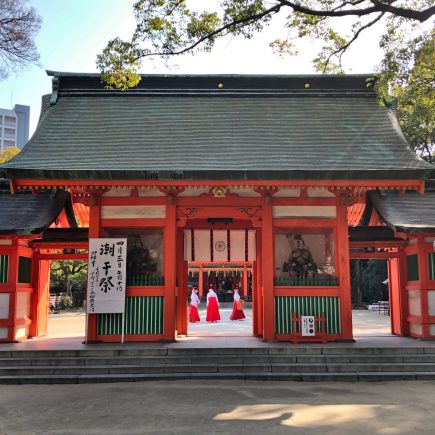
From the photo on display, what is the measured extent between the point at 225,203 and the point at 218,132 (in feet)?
6.89

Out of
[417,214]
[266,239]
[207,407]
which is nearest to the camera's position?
[207,407]

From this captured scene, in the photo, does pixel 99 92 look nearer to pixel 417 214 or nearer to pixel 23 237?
pixel 23 237

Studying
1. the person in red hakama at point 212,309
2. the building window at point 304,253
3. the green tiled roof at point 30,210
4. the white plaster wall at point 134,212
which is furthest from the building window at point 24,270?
the person in red hakama at point 212,309

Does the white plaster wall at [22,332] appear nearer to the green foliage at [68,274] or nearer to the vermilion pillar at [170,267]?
the vermilion pillar at [170,267]

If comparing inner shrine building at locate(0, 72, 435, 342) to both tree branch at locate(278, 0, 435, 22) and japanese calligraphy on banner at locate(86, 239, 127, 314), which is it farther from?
tree branch at locate(278, 0, 435, 22)

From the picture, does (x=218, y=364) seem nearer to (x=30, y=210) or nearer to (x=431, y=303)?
(x=431, y=303)

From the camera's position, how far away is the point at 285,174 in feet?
32.7

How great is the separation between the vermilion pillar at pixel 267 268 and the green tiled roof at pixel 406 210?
2786mm

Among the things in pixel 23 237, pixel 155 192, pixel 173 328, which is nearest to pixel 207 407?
pixel 173 328

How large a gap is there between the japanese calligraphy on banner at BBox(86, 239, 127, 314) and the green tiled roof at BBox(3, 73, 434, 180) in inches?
62.2

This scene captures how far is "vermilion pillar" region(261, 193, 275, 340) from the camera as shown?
10.5 meters

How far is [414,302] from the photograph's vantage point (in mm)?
11453

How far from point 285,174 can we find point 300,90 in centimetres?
450

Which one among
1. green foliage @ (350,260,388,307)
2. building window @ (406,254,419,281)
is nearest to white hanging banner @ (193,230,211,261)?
building window @ (406,254,419,281)
